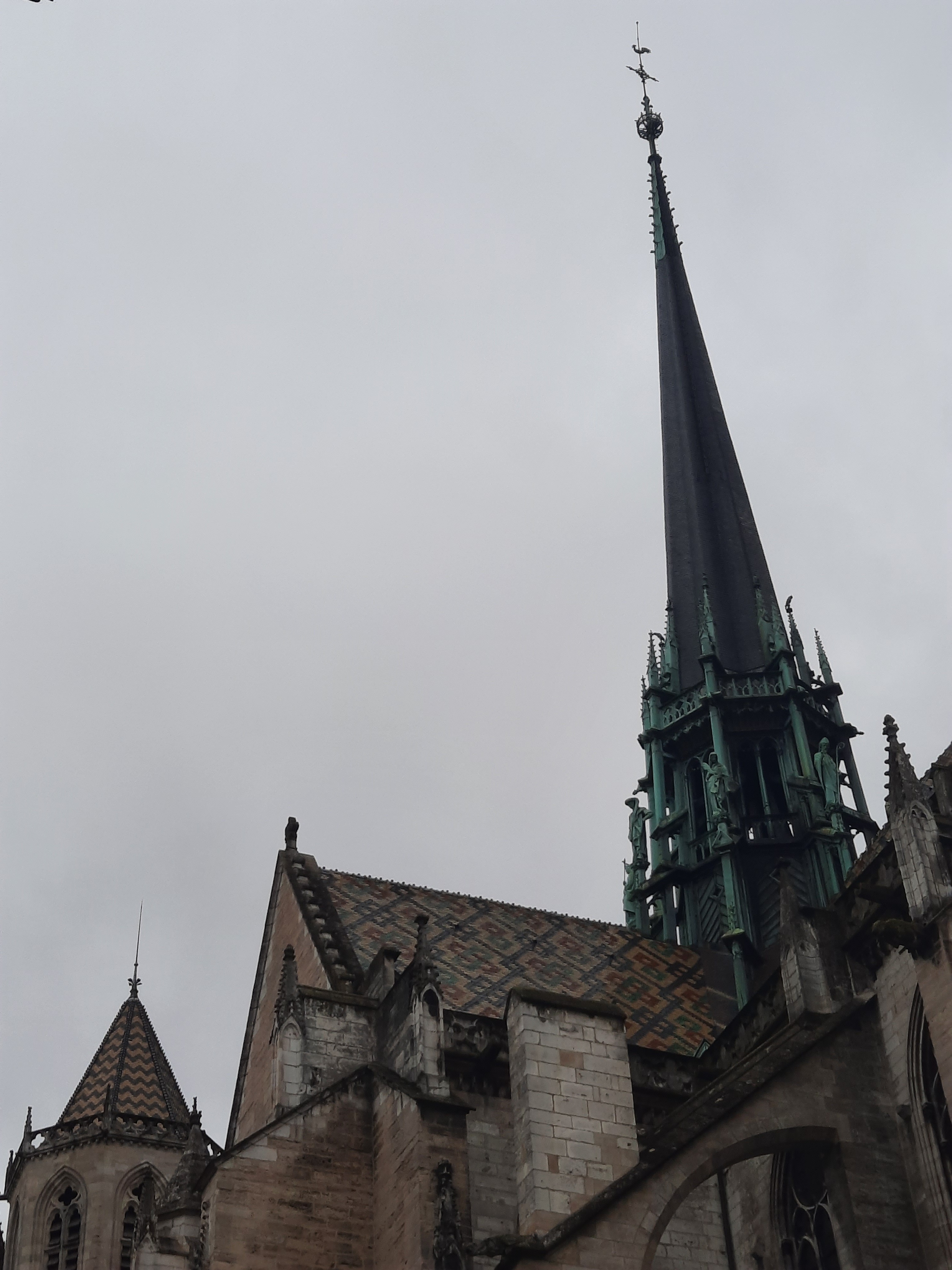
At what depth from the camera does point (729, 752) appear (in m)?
26.5

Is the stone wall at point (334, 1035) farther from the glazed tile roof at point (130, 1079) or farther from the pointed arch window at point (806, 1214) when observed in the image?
the glazed tile roof at point (130, 1079)

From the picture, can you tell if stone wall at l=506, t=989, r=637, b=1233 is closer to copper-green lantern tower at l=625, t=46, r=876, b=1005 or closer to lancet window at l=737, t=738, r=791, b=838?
copper-green lantern tower at l=625, t=46, r=876, b=1005

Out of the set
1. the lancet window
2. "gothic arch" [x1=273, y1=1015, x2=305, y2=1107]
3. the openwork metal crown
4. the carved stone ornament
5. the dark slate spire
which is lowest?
the carved stone ornament

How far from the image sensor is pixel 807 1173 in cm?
1531

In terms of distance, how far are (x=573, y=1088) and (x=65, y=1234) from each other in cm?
1143

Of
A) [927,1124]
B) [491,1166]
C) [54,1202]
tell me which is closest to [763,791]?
[491,1166]

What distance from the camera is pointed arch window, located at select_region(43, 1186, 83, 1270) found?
2275 centimetres

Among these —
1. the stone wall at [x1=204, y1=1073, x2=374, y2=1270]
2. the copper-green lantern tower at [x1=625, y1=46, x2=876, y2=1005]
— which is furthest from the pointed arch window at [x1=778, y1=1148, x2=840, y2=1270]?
the copper-green lantern tower at [x1=625, y1=46, x2=876, y2=1005]

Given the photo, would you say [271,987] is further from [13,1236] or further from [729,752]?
[729,752]

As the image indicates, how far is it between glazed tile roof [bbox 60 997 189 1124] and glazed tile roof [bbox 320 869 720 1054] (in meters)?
4.56

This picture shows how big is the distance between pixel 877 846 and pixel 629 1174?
15.8ft

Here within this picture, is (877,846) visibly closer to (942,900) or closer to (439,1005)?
(942,900)

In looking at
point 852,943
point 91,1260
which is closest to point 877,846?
point 852,943

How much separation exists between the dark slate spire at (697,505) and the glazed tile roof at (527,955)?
5884 mm
